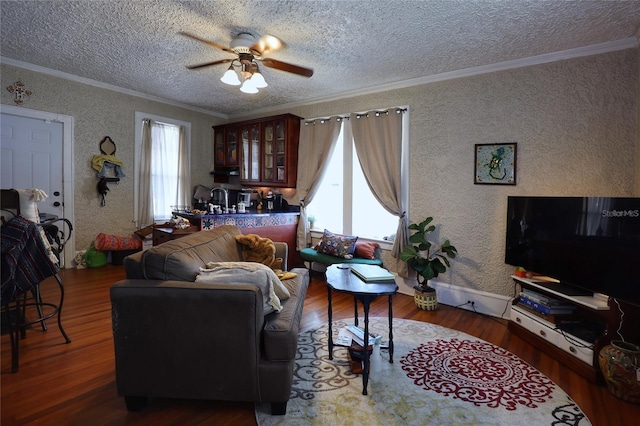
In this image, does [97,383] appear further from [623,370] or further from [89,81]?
[89,81]

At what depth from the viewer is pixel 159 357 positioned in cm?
161

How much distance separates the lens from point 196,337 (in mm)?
1584

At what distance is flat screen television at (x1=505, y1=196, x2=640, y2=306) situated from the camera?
2018mm

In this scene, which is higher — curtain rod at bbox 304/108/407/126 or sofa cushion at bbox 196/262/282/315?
curtain rod at bbox 304/108/407/126

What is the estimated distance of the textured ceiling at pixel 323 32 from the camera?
2363 mm

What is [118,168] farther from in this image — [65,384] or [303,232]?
[65,384]

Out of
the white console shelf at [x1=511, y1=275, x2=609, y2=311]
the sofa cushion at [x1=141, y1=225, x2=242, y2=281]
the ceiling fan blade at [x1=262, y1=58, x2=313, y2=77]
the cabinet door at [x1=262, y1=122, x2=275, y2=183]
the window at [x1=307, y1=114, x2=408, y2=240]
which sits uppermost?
the ceiling fan blade at [x1=262, y1=58, x2=313, y2=77]

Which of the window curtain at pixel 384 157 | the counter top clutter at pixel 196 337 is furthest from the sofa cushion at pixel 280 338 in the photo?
the window curtain at pixel 384 157

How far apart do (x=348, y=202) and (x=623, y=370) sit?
124 inches

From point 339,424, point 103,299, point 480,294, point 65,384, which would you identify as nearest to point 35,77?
point 103,299

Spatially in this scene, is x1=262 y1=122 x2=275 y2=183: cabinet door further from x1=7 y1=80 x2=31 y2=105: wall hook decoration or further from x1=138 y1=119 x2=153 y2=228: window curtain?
x1=7 y1=80 x2=31 y2=105: wall hook decoration

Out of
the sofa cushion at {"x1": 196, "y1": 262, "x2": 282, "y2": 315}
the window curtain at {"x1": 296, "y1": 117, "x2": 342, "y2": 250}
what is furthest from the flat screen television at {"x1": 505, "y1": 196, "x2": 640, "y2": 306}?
the window curtain at {"x1": 296, "y1": 117, "x2": 342, "y2": 250}

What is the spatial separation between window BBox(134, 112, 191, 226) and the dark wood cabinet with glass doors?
0.86 m

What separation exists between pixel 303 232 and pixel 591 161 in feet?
11.3
